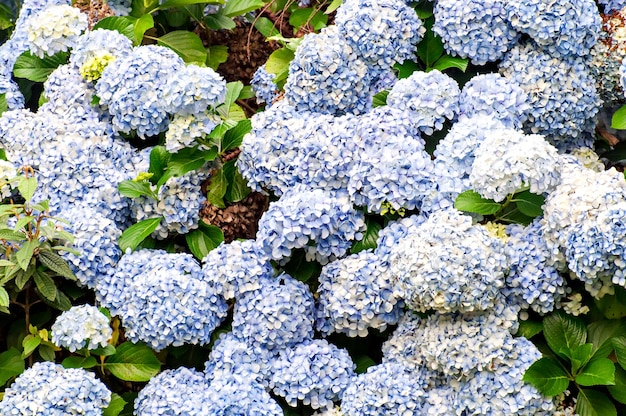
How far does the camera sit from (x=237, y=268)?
3080 millimetres

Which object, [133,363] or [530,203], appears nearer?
[530,203]

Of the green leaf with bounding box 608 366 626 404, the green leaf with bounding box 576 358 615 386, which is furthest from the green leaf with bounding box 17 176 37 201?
the green leaf with bounding box 608 366 626 404

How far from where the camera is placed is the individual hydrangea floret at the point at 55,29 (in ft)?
Answer: 12.1

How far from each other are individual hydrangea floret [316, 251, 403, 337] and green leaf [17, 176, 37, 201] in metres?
1.02

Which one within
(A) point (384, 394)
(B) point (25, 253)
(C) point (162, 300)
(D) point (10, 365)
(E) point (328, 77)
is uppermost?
(E) point (328, 77)

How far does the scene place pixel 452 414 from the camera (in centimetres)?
294

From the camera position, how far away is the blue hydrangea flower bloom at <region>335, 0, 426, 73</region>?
11.0 feet

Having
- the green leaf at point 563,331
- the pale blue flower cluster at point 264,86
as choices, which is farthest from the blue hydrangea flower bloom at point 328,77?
the green leaf at point 563,331

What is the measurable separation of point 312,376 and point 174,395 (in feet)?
1.51

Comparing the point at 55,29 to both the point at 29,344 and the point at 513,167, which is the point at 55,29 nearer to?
the point at 29,344

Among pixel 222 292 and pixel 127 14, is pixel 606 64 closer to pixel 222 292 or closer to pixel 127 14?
pixel 222 292

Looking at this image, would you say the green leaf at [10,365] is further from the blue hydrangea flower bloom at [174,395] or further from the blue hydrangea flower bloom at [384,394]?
the blue hydrangea flower bloom at [384,394]

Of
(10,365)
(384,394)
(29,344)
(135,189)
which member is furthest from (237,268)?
(10,365)

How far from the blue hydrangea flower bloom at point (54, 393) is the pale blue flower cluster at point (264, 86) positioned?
4.70 feet
